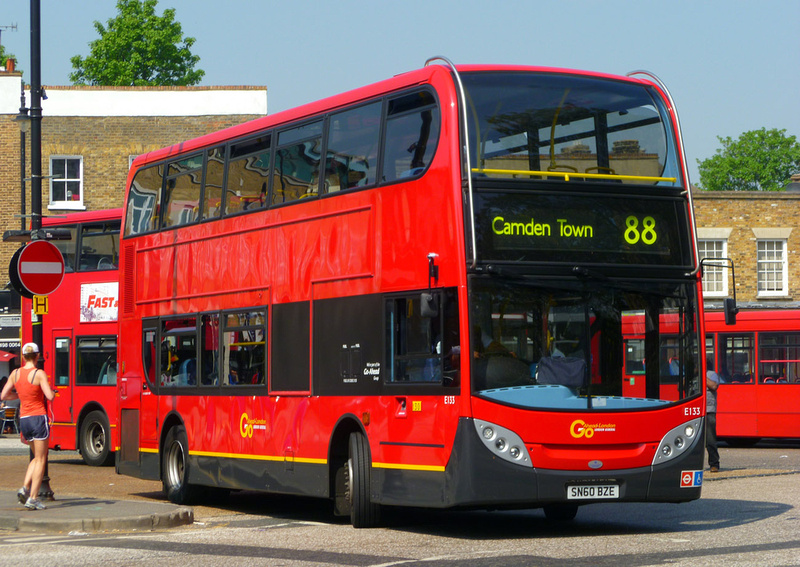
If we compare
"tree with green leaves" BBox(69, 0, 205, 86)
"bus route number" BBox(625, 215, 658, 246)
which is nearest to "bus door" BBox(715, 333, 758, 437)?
"bus route number" BBox(625, 215, 658, 246)

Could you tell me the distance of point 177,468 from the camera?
1723 cm

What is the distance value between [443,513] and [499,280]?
4.29 metres

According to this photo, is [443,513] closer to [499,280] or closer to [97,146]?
[499,280]

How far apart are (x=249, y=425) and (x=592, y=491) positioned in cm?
502

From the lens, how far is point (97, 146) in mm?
38469

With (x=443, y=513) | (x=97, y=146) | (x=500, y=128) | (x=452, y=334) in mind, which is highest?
(x=97, y=146)

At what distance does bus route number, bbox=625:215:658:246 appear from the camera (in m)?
12.3

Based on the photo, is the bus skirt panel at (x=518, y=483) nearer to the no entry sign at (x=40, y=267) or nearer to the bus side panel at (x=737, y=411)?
the no entry sign at (x=40, y=267)

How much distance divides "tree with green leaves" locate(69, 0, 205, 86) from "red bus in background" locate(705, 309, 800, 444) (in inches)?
1342

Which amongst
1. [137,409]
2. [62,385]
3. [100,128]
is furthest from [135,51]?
[137,409]

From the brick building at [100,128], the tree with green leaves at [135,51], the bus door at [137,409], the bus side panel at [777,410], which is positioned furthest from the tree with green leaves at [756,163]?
the bus door at [137,409]

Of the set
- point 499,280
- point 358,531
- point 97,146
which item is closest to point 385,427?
point 358,531

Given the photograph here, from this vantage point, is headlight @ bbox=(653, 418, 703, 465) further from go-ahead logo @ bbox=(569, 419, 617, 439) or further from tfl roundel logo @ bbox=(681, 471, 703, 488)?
go-ahead logo @ bbox=(569, 419, 617, 439)

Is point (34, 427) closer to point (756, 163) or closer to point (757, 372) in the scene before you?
point (757, 372)
